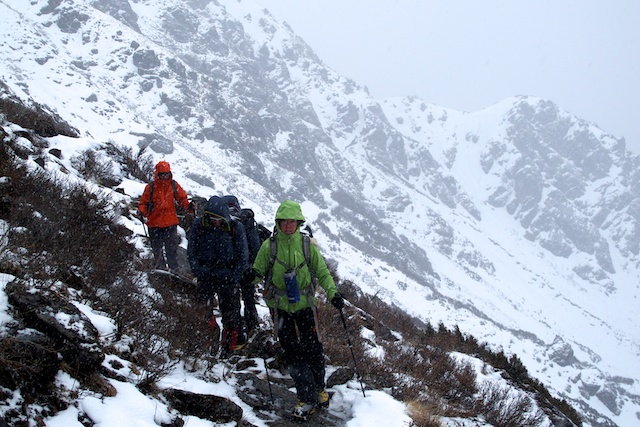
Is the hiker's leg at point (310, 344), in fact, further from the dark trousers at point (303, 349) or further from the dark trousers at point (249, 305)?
the dark trousers at point (249, 305)

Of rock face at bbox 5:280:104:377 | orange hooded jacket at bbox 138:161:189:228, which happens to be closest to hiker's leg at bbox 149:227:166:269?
orange hooded jacket at bbox 138:161:189:228

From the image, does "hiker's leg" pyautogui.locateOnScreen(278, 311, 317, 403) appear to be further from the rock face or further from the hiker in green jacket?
the rock face

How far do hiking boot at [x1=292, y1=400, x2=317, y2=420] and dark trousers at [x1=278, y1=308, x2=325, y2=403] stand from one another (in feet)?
0.26

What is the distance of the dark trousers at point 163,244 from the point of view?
634cm

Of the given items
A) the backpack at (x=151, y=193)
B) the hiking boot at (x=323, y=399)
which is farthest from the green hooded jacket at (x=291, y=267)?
the backpack at (x=151, y=193)

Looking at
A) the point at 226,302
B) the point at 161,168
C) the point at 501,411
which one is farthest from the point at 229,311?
the point at 501,411

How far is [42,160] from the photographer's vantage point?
666 cm

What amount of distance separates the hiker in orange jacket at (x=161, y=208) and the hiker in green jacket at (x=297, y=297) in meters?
2.68

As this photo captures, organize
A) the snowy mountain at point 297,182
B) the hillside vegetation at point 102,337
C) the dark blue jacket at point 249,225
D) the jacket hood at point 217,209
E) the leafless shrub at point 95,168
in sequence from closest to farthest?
1. the hillside vegetation at point 102,337
2. the jacket hood at point 217,209
3. the dark blue jacket at point 249,225
4. the leafless shrub at point 95,168
5. the snowy mountain at point 297,182

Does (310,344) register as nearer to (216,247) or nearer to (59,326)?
(216,247)

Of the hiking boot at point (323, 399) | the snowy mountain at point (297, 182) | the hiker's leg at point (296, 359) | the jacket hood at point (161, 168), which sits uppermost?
the jacket hood at point (161, 168)

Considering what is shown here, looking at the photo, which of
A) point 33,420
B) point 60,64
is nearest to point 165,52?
point 60,64

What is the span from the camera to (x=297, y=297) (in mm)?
4160

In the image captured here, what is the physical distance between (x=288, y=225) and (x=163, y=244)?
3.26 metres
